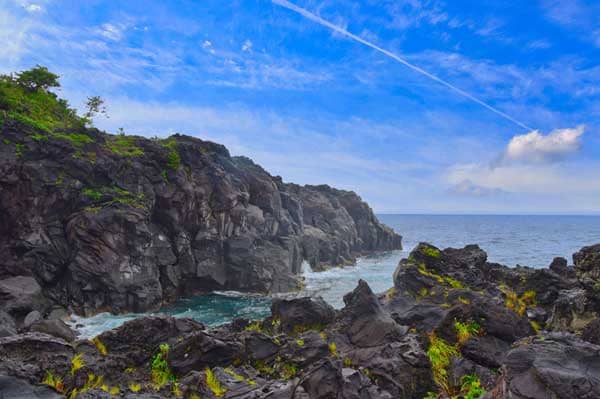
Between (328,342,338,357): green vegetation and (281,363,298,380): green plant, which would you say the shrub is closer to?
(281,363,298,380): green plant

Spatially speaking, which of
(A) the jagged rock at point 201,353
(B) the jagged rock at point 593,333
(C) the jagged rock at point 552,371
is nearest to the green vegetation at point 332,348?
(A) the jagged rock at point 201,353

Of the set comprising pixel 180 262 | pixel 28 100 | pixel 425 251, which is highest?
pixel 28 100

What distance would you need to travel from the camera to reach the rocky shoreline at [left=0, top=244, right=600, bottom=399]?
804 centimetres

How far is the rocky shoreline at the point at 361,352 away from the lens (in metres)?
8.04

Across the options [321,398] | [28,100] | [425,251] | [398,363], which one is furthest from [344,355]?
[28,100]

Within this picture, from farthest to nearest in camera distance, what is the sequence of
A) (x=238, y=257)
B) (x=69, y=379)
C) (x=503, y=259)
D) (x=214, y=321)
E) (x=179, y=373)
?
(x=503, y=259)
(x=238, y=257)
(x=214, y=321)
(x=179, y=373)
(x=69, y=379)

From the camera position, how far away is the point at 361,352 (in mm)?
14086

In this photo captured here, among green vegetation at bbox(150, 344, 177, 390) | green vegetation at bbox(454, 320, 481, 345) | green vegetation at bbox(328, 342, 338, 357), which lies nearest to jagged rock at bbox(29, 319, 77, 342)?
green vegetation at bbox(150, 344, 177, 390)

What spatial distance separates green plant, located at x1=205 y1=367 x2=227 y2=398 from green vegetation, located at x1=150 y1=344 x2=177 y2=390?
8.53 feet

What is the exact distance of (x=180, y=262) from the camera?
47438 millimetres

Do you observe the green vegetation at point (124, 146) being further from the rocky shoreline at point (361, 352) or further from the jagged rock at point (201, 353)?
the jagged rock at point (201, 353)

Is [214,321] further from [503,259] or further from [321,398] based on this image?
[503,259]

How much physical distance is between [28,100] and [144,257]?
1101 inches

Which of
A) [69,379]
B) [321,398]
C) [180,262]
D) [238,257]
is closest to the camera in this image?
[321,398]
